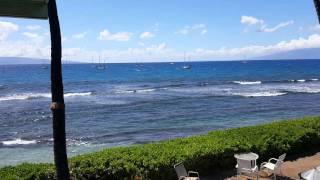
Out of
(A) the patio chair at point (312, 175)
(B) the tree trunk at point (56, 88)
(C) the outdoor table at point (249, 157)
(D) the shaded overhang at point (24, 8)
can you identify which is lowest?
(C) the outdoor table at point (249, 157)

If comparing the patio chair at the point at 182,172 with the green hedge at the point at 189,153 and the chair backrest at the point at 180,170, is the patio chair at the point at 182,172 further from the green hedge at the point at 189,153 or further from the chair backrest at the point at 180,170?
the green hedge at the point at 189,153

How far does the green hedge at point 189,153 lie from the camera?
39.3ft

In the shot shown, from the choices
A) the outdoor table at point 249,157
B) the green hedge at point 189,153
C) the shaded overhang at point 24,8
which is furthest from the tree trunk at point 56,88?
the outdoor table at point 249,157

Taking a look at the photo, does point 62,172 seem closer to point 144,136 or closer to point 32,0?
point 32,0

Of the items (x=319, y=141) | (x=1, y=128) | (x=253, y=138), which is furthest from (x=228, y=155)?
(x=1, y=128)

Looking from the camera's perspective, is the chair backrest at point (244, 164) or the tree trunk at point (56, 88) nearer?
the tree trunk at point (56, 88)

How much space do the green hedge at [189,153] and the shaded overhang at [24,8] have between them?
6.06 meters

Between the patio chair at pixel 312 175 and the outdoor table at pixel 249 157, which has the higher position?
the patio chair at pixel 312 175

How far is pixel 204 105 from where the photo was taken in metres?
44.6

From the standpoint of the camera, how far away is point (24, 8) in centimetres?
580

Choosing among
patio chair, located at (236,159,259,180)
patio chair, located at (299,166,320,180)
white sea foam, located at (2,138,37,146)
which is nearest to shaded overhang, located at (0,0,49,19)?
patio chair, located at (299,166,320,180)

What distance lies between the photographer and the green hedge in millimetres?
11992

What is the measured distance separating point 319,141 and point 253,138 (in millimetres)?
2975

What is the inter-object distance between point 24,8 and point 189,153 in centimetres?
846
